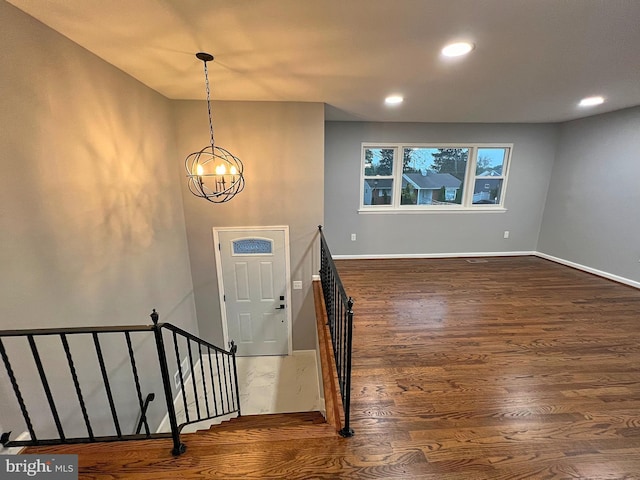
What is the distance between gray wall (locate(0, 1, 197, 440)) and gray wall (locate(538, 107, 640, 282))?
6.56 metres

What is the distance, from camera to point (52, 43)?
1734 millimetres

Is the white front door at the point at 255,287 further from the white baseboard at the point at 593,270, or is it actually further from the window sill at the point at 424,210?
the white baseboard at the point at 593,270

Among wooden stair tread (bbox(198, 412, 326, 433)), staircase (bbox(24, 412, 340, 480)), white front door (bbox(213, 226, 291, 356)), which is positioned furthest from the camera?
white front door (bbox(213, 226, 291, 356))

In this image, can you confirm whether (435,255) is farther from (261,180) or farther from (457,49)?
(457,49)

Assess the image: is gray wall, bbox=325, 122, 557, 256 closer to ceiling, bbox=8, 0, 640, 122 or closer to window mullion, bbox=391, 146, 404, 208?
window mullion, bbox=391, 146, 404, 208

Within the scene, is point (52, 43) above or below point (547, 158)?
above

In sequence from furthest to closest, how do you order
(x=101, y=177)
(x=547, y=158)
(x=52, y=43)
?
(x=547, y=158), (x=101, y=177), (x=52, y=43)

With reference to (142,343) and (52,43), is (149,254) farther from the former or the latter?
(52,43)

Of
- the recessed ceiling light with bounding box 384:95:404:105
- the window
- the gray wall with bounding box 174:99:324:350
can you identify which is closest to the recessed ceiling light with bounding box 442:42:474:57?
the recessed ceiling light with bounding box 384:95:404:105

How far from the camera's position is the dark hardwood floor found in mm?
1448

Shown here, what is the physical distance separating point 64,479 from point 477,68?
4122mm

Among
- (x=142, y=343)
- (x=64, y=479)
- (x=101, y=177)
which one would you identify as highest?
(x=101, y=177)

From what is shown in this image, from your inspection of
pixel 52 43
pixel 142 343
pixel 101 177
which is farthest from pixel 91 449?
pixel 52 43

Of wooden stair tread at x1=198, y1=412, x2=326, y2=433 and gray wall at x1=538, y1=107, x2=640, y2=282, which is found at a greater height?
gray wall at x1=538, y1=107, x2=640, y2=282
